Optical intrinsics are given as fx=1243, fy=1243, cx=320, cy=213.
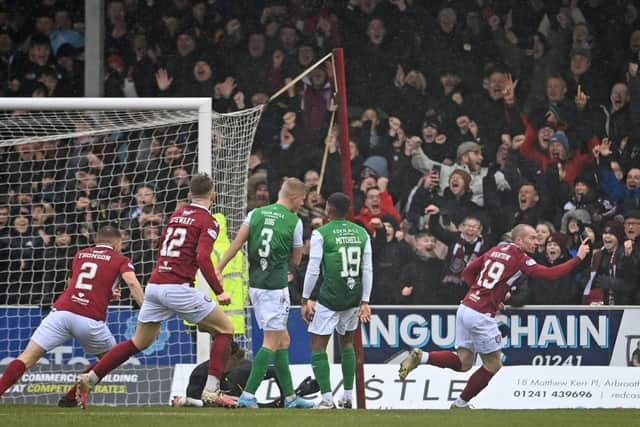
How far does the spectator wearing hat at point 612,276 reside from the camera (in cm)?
1341

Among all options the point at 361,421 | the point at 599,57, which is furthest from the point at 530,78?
the point at 361,421

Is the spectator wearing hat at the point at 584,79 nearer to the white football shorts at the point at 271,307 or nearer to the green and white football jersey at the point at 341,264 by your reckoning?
the green and white football jersey at the point at 341,264

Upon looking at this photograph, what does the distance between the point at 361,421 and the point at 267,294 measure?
6.52ft

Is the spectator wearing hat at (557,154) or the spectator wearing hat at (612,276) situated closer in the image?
the spectator wearing hat at (612,276)

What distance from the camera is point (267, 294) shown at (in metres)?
10.2

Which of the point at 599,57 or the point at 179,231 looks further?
the point at 599,57

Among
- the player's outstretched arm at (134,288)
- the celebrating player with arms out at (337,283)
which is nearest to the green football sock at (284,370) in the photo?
the celebrating player with arms out at (337,283)

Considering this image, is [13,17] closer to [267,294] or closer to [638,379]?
[267,294]

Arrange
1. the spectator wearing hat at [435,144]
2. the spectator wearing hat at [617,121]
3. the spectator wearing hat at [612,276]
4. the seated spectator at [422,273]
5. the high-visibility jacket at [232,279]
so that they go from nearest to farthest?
1. the high-visibility jacket at [232,279]
2. the spectator wearing hat at [612,276]
3. the seated spectator at [422,273]
4. the spectator wearing hat at [435,144]
5. the spectator wearing hat at [617,121]

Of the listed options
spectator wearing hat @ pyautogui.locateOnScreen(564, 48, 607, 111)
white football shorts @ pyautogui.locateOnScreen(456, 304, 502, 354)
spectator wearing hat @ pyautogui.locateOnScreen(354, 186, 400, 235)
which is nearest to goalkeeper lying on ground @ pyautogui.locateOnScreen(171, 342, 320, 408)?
white football shorts @ pyautogui.locateOnScreen(456, 304, 502, 354)

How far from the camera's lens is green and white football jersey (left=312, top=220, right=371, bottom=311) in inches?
416

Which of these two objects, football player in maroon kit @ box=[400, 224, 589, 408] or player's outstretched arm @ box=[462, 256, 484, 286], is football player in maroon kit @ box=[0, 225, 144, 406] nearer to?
football player in maroon kit @ box=[400, 224, 589, 408]

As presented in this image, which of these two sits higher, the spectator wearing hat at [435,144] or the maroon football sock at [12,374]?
the spectator wearing hat at [435,144]

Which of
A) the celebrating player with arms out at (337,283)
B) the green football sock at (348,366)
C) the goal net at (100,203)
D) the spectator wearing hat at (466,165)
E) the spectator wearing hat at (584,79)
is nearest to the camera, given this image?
the celebrating player with arms out at (337,283)
